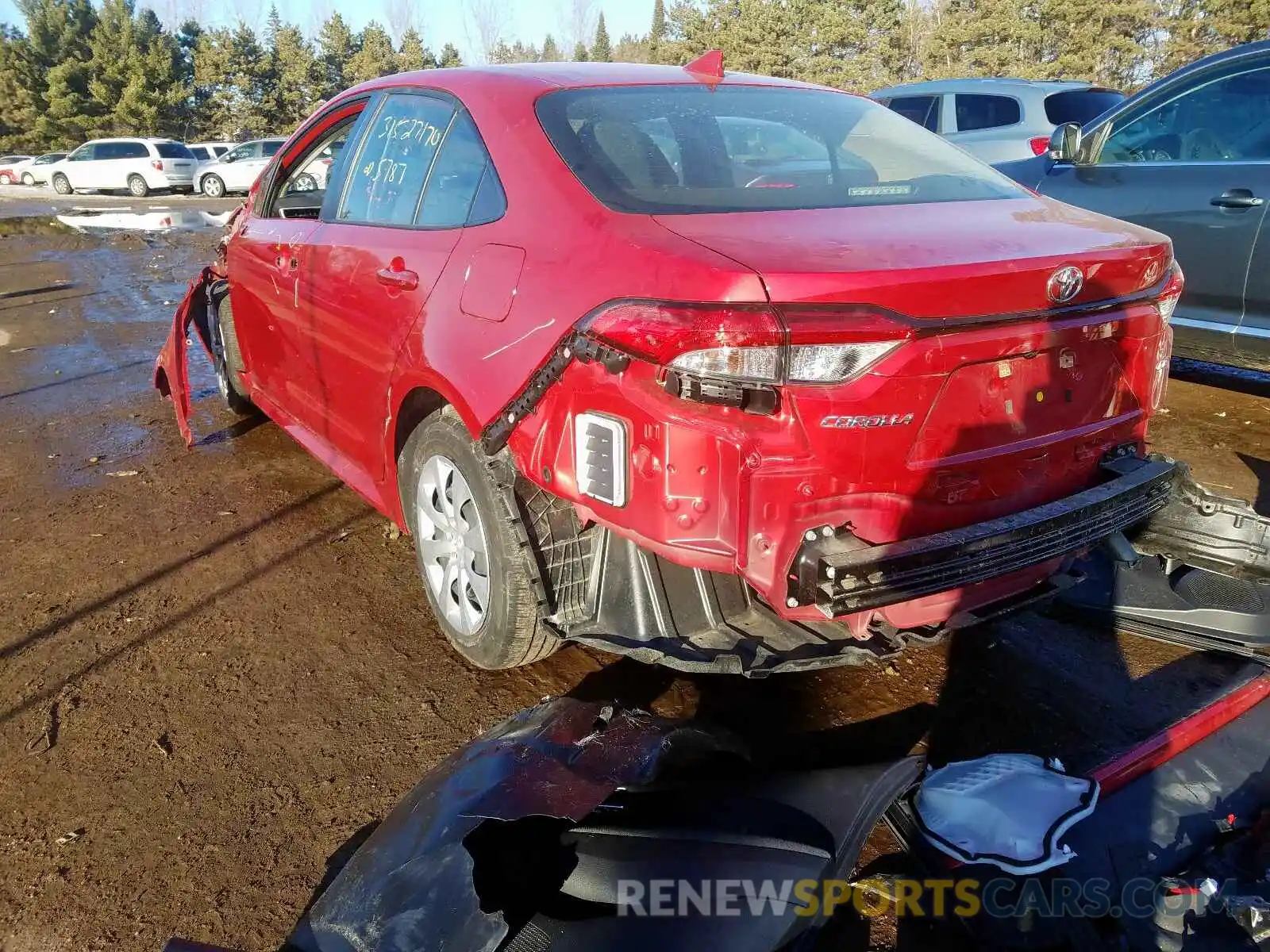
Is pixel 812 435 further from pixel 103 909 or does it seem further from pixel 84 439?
pixel 84 439

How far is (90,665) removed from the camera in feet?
10.2

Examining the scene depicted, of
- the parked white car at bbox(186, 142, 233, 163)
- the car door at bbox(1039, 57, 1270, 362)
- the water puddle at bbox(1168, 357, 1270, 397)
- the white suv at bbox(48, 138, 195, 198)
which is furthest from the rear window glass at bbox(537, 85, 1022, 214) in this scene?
the parked white car at bbox(186, 142, 233, 163)

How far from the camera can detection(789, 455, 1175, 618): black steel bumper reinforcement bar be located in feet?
6.72

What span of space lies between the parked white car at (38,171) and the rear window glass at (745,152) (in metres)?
35.0

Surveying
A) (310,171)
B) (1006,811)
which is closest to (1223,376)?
(1006,811)

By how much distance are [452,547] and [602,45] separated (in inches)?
3476

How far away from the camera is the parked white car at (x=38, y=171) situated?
31.7 m

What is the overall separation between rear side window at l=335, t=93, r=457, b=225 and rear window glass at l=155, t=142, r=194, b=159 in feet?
94.6

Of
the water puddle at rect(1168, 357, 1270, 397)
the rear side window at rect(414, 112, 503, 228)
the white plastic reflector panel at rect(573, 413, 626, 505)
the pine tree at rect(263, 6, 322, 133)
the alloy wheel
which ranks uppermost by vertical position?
the pine tree at rect(263, 6, 322, 133)

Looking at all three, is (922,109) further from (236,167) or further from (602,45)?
(602,45)

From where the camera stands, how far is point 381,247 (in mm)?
3164

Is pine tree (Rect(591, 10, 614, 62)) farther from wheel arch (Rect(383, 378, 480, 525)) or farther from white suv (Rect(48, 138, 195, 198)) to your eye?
wheel arch (Rect(383, 378, 480, 525))

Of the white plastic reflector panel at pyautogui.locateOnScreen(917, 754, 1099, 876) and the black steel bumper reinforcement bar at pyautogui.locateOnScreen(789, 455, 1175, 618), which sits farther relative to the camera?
the black steel bumper reinforcement bar at pyautogui.locateOnScreen(789, 455, 1175, 618)

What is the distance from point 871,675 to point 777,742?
52cm
